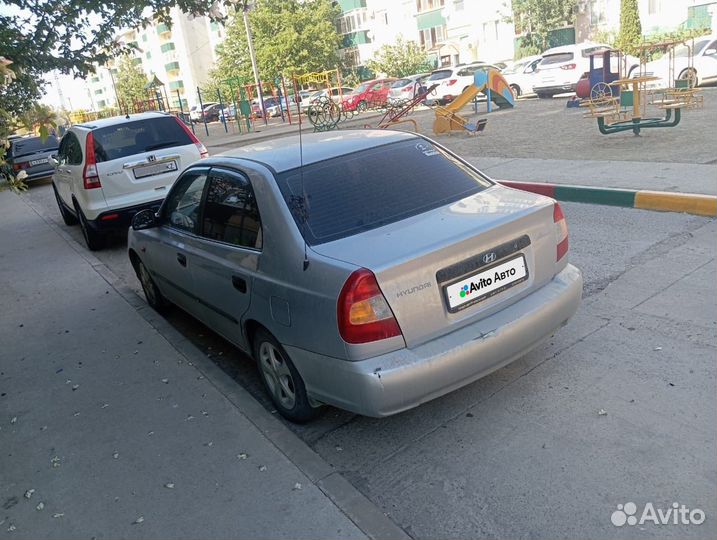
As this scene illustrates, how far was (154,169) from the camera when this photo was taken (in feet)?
27.9

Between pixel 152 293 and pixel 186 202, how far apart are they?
61.5 inches

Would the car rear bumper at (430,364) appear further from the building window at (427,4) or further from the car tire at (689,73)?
the building window at (427,4)

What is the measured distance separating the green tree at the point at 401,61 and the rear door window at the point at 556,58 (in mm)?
20917

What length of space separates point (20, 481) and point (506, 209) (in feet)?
10.2

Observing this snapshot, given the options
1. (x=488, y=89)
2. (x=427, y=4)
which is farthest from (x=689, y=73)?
(x=427, y=4)

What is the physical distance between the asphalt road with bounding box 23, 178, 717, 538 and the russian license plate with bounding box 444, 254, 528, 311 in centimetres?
72

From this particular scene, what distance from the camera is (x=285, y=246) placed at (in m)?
3.44

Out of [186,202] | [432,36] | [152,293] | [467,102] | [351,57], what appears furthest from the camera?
[351,57]

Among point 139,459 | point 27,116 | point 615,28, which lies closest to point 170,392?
point 139,459

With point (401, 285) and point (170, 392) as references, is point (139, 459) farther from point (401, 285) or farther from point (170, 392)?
point (401, 285)

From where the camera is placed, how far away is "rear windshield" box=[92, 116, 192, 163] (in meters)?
8.45

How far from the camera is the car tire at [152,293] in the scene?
5891 millimetres

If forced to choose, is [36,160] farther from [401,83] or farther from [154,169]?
[401,83]

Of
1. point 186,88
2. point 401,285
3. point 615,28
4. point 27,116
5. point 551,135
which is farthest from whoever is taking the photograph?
point 186,88
